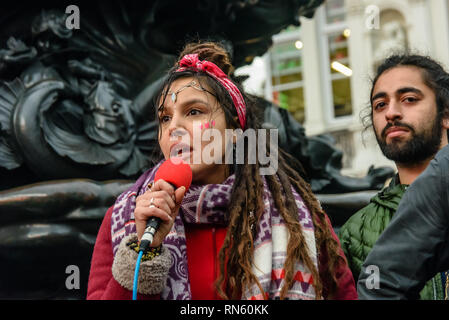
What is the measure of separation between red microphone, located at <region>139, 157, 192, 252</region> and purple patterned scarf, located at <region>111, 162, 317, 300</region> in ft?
0.78

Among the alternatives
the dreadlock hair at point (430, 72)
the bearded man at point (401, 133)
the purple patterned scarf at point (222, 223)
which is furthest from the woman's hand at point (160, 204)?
the dreadlock hair at point (430, 72)

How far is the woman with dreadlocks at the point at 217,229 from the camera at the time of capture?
166cm

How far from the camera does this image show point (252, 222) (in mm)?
1792

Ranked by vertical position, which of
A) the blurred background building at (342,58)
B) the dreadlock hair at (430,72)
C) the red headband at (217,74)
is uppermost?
the blurred background building at (342,58)

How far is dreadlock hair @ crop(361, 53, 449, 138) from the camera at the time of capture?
2.28 meters

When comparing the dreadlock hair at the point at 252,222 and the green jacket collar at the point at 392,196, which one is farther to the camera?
the green jacket collar at the point at 392,196

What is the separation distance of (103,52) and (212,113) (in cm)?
185

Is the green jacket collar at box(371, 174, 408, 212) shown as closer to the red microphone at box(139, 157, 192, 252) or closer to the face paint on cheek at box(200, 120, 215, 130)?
the face paint on cheek at box(200, 120, 215, 130)

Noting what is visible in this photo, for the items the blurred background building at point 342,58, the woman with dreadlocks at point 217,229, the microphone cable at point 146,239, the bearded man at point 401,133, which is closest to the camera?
the microphone cable at point 146,239

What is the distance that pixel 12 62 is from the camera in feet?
10.2

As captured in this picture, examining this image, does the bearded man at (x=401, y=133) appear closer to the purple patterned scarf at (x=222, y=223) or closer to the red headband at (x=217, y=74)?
the purple patterned scarf at (x=222, y=223)

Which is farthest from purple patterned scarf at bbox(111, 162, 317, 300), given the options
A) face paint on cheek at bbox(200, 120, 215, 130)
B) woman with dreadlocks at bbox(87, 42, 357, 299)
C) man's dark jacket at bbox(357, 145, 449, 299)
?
man's dark jacket at bbox(357, 145, 449, 299)

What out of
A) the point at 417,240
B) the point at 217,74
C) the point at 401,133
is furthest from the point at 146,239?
the point at 401,133
